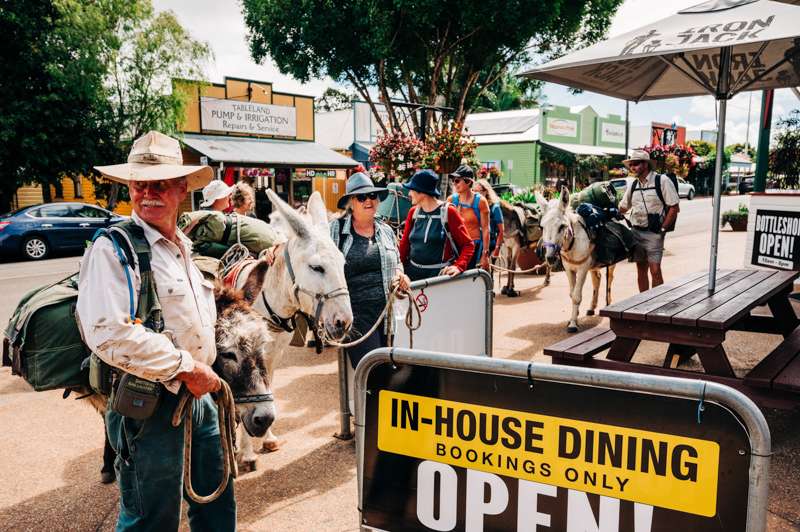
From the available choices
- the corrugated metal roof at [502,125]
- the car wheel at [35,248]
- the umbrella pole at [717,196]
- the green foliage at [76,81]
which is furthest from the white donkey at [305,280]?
the corrugated metal roof at [502,125]

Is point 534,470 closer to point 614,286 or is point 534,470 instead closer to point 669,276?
point 614,286

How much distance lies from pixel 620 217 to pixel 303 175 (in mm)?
23568

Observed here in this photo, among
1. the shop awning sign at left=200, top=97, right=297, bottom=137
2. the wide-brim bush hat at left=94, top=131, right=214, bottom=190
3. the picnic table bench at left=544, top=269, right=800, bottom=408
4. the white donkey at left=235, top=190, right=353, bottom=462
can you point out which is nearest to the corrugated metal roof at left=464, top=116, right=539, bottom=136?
the shop awning sign at left=200, top=97, right=297, bottom=137

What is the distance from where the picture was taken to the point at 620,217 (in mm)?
8992

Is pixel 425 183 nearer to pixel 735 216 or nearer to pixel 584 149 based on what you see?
pixel 735 216

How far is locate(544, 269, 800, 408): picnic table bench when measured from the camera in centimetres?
391

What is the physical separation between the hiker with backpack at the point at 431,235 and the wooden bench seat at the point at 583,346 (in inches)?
42.6

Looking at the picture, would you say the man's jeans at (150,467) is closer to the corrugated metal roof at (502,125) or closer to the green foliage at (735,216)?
the green foliage at (735,216)

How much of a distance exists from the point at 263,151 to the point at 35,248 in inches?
442

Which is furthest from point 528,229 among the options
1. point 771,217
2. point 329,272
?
point 329,272

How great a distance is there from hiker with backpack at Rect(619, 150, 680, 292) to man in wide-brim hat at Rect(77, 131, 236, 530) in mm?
6935

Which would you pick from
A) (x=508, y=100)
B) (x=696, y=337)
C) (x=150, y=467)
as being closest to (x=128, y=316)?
(x=150, y=467)

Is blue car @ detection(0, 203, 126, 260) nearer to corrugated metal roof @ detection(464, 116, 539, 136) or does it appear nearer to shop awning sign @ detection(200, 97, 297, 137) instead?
shop awning sign @ detection(200, 97, 297, 137)

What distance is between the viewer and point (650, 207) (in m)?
8.01
